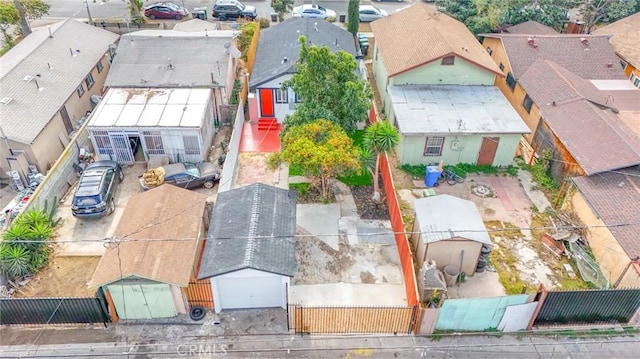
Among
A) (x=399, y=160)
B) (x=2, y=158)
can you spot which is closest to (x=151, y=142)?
(x=2, y=158)

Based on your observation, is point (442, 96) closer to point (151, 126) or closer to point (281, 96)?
point (281, 96)

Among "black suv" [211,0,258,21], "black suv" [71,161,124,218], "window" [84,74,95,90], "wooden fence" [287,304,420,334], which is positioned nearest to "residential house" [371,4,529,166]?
"wooden fence" [287,304,420,334]

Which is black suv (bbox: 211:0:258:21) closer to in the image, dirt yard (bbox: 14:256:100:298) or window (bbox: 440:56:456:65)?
window (bbox: 440:56:456:65)

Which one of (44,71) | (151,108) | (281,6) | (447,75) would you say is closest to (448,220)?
(447,75)

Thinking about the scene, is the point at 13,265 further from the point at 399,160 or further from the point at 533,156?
the point at 533,156

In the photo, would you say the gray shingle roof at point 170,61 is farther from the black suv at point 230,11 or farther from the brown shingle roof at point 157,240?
the black suv at point 230,11

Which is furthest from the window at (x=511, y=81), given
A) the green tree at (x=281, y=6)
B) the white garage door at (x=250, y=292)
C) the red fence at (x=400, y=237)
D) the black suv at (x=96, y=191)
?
the black suv at (x=96, y=191)
